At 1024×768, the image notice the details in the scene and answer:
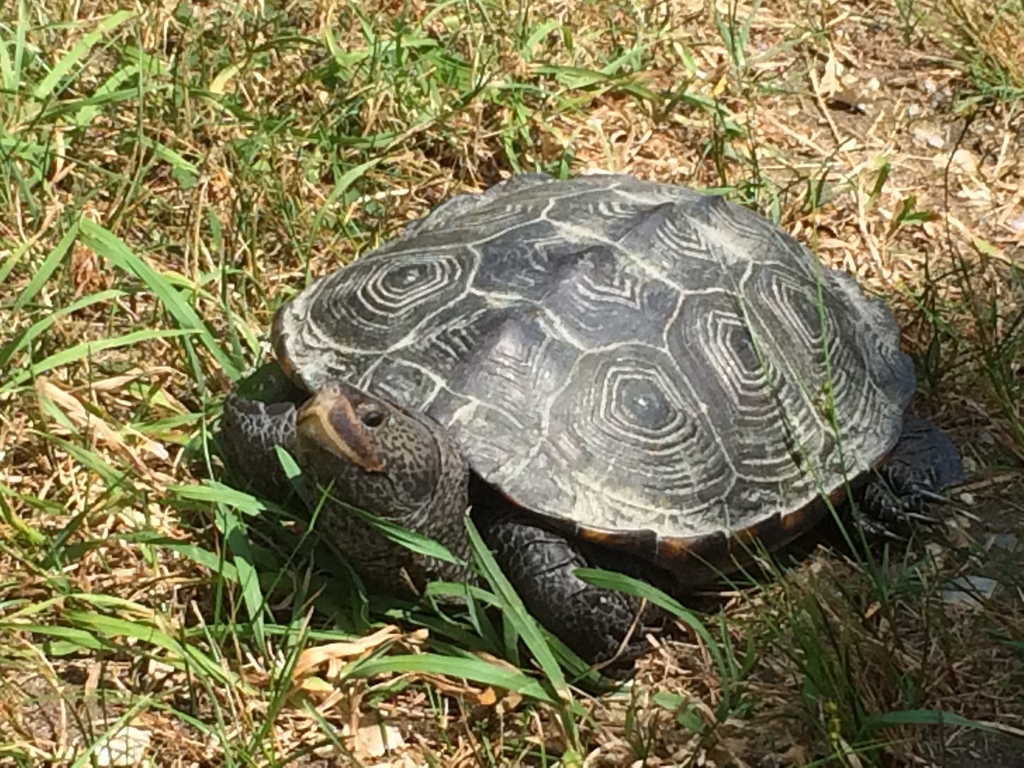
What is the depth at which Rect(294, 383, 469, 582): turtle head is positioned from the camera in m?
2.12

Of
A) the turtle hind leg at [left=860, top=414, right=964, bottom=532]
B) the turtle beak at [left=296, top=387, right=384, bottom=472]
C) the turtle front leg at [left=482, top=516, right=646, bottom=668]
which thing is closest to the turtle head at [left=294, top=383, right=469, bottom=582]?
the turtle beak at [left=296, top=387, right=384, bottom=472]

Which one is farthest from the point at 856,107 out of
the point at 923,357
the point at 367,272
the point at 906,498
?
the point at 367,272

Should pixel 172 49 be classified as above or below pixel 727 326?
above

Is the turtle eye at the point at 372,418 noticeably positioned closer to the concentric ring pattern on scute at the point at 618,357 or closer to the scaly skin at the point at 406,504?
the scaly skin at the point at 406,504

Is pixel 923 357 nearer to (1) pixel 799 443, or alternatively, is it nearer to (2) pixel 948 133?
(1) pixel 799 443

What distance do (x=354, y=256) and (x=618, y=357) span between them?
3.30ft

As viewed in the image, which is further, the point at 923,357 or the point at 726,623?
the point at 923,357

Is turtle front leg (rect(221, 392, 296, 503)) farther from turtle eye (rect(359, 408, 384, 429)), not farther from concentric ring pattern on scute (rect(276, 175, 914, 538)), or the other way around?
turtle eye (rect(359, 408, 384, 429))

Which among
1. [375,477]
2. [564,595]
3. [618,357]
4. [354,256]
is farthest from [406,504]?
[354,256]

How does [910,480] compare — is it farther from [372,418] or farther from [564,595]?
[372,418]

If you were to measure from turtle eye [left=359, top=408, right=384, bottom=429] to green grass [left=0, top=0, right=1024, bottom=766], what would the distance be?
25 cm

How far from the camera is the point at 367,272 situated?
2643 millimetres

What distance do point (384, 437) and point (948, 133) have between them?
2449mm

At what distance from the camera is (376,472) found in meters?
2.16
